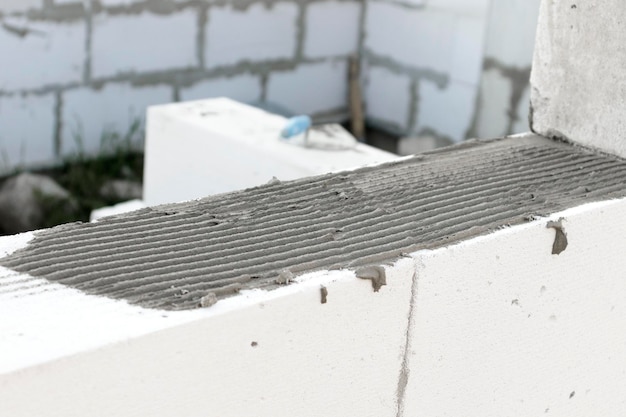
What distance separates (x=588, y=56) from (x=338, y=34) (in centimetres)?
419

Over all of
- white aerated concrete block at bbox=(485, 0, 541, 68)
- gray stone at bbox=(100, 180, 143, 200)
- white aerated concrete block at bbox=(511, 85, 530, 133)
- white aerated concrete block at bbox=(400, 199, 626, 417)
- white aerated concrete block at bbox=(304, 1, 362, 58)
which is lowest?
gray stone at bbox=(100, 180, 143, 200)

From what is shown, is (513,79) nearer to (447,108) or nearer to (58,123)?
(447,108)

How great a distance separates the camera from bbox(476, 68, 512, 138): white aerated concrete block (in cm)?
501

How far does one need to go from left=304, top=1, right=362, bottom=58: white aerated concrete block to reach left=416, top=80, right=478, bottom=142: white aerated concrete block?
1.93 ft

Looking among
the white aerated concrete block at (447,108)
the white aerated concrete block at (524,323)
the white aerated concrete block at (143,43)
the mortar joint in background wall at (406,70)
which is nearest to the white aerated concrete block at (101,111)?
the white aerated concrete block at (143,43)

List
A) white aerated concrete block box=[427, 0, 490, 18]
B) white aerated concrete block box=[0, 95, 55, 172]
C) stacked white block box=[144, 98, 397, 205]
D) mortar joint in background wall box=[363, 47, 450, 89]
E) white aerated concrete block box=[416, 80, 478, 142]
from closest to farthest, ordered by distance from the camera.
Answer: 1. stacked white block box=[144, 98, 397, 205]
2. white aerated concrete block box=[0, 95, 55, 172]
3. white aerated concrete block box=[427, 0, 490, 18]
4. white aerated concrete block box=[416, 80, 478, 142]
5. mortar joint in background wall box=[363, 47, 450, 89]

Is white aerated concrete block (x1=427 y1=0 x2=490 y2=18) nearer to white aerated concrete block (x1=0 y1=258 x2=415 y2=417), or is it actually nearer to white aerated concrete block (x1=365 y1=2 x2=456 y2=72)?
white aerated concrete block (x1=365 y1=2 x2=456 y2=72)

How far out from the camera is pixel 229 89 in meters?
5.37

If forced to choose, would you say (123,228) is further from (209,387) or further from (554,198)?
(554,198)

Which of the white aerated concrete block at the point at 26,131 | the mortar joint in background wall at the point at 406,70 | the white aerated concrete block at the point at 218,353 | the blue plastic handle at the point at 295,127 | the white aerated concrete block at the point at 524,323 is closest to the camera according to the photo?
the white aerated concrete block at the point at 218,353

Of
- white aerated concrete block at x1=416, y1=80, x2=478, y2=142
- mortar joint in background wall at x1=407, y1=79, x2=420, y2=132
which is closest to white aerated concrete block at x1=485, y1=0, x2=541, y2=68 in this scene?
white aerated concrete block at x1=416, y1=80, x2=478, y2=142

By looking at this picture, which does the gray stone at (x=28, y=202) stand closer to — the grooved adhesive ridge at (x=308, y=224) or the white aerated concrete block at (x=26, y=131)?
the white aerated concrete block at (x=26, y=131)

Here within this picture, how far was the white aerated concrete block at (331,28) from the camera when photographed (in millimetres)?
5613

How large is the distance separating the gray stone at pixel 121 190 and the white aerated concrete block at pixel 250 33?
973 mm
